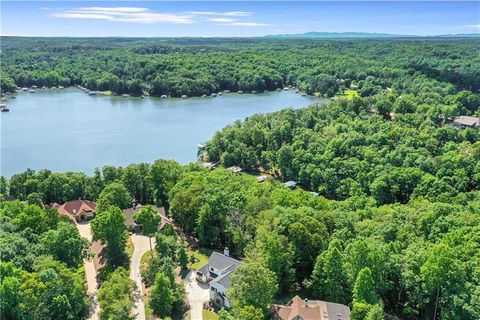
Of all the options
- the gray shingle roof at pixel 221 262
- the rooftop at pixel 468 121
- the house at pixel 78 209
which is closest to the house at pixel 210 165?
the house at pixel 78 209

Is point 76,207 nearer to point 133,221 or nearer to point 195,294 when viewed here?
point 133,221

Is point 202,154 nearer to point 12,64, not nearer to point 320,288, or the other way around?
point 320,288

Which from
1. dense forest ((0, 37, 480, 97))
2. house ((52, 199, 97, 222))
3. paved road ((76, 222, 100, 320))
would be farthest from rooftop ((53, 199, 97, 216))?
dense forest ((0, 37, 480, 97))

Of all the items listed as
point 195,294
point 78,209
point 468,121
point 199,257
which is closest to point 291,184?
point 199,257

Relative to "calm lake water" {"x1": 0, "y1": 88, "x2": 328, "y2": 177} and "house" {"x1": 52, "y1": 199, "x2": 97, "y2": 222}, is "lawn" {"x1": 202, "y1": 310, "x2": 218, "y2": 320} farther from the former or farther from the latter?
"calm lake water" {"x1": 0, "y1": 88, "x2": 328, "y2": 177}

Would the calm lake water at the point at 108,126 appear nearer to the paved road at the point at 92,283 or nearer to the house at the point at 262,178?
the house at the point at 262,178
